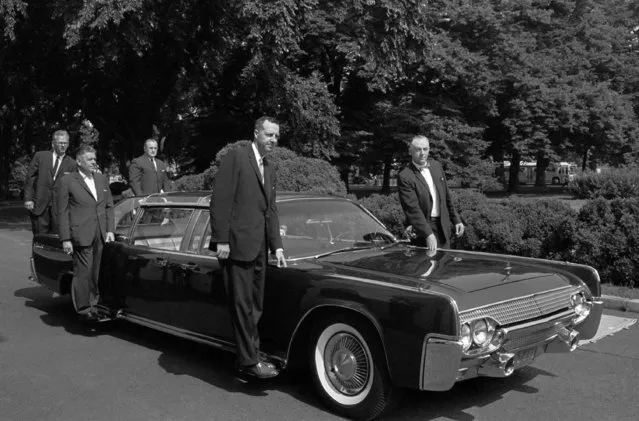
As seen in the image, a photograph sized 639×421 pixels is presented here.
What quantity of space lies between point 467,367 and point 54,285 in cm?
483

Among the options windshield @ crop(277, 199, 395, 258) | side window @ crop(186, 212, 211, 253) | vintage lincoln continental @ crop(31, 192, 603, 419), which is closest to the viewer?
vintage lincoln continental @ crop(31, 192, 603, 419)

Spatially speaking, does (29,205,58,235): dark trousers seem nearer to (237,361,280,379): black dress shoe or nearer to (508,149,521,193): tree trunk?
(237,361,280,379): black dress shoe

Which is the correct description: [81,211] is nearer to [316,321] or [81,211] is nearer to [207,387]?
[207,387]

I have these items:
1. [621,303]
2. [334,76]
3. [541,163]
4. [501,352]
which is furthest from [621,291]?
[541,163]

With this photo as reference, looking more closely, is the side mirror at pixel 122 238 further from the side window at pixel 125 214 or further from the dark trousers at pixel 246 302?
the dark trousers at pixel 246 302

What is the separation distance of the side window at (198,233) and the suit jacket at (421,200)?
1.94 meters

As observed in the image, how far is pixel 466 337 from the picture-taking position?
3771mm

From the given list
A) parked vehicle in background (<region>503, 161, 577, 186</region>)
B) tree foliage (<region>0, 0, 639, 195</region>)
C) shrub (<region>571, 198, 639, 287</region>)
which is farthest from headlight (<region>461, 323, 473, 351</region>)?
parked vehicle in background (<region>503, 161, 577, 186</region>)

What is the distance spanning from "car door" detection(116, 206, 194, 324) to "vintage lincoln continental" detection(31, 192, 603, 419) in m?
0.01

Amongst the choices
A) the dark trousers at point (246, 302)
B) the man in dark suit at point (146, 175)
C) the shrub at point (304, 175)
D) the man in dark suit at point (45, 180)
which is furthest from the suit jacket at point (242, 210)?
the shrub at point (304, 175)

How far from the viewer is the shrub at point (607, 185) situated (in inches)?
631

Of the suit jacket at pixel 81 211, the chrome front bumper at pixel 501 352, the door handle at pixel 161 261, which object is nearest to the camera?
the chrome front bumper at pixel 501 352

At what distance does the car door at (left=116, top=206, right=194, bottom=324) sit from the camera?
18.0 ft

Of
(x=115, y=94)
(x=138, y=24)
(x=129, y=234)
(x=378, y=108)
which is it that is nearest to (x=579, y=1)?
(x=378, y=108)
